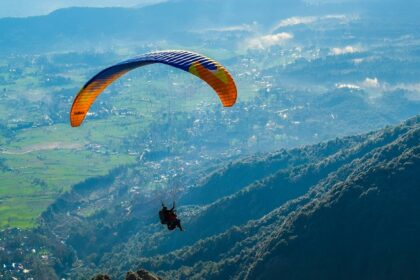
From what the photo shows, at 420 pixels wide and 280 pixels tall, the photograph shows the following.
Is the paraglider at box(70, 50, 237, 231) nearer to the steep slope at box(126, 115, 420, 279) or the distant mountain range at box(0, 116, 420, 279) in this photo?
the steep slope at box(126, 115, 420, 279)

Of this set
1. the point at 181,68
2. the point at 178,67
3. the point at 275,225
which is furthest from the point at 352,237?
the point at 181,68

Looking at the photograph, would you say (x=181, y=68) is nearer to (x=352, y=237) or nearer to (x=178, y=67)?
(x=178, y=67)

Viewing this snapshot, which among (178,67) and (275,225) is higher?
(275,225)

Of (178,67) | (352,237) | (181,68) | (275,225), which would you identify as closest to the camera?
(181,68)

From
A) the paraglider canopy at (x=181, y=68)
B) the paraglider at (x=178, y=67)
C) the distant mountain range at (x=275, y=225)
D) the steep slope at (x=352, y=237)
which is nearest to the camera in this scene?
the paraglider at (x=178, y=67)

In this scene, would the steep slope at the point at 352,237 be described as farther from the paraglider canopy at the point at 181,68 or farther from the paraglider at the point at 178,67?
the paraglider canopy at the point at 181,68

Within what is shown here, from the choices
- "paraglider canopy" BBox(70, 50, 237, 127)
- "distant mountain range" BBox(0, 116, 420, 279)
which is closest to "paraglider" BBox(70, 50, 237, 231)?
"paraglider canopy" BBox(70, 50, 237, 127)

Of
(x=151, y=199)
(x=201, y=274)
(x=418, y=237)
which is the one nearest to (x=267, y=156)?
(x=151, y=199)

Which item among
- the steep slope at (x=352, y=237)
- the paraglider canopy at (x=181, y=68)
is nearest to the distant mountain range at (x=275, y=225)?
the steep slope at (x=352, y=237)

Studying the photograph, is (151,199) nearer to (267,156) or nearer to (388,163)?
(267,156)
